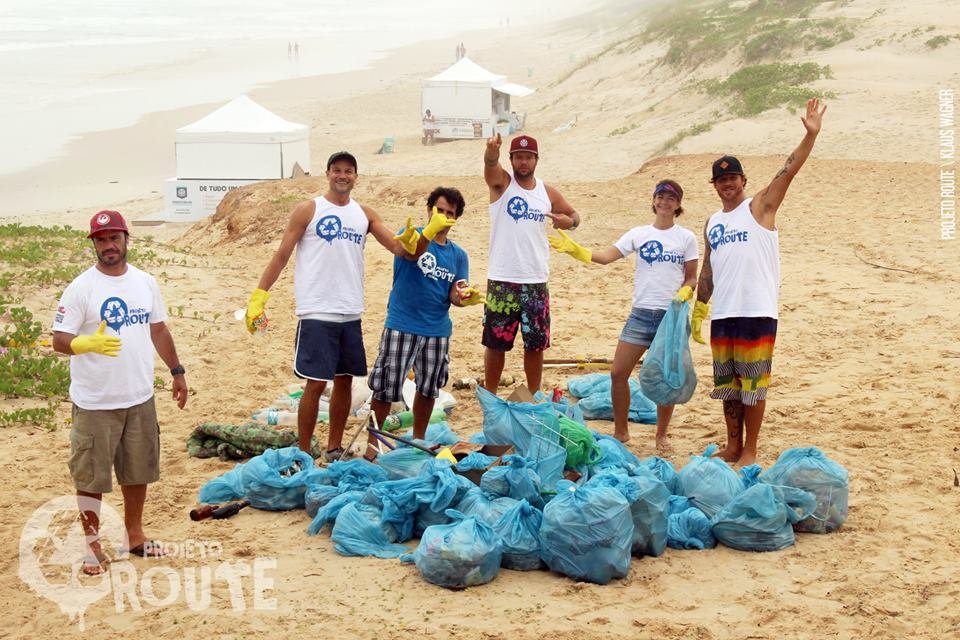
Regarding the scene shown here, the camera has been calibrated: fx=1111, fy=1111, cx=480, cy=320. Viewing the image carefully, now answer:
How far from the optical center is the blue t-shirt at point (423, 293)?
20.4 feet

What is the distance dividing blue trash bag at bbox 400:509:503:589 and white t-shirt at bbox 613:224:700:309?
2345mm

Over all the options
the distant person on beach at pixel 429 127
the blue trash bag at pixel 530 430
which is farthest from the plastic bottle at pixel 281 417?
the distant person on beach at pixel 429 127

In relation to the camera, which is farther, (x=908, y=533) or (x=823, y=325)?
(x=823, y=325)

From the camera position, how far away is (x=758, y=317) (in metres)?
6.02

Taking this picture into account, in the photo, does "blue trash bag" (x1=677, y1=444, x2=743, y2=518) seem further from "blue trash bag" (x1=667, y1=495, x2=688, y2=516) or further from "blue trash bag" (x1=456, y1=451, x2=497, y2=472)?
"blue trash bag" (x1=456, y1=451, x2=497, y2=472)

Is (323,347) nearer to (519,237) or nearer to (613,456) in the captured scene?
(519,237)

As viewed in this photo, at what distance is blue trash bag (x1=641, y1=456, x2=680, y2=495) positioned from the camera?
5480mm

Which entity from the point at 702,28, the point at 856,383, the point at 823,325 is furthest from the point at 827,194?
the point at 702,28

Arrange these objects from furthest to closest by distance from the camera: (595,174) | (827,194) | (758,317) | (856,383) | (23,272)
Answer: (595,174) < (827,194) < (23,272) < (856,383) < (758,317)

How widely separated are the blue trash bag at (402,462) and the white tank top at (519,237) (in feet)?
4.91

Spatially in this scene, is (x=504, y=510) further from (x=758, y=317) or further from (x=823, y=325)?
(x=823, y=325)

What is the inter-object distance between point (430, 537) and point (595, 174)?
1486 cm

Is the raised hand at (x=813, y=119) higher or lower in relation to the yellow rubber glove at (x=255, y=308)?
higher

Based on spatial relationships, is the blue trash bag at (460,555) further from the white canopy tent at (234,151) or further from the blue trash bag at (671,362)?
the white canopy tent at (234,151)
